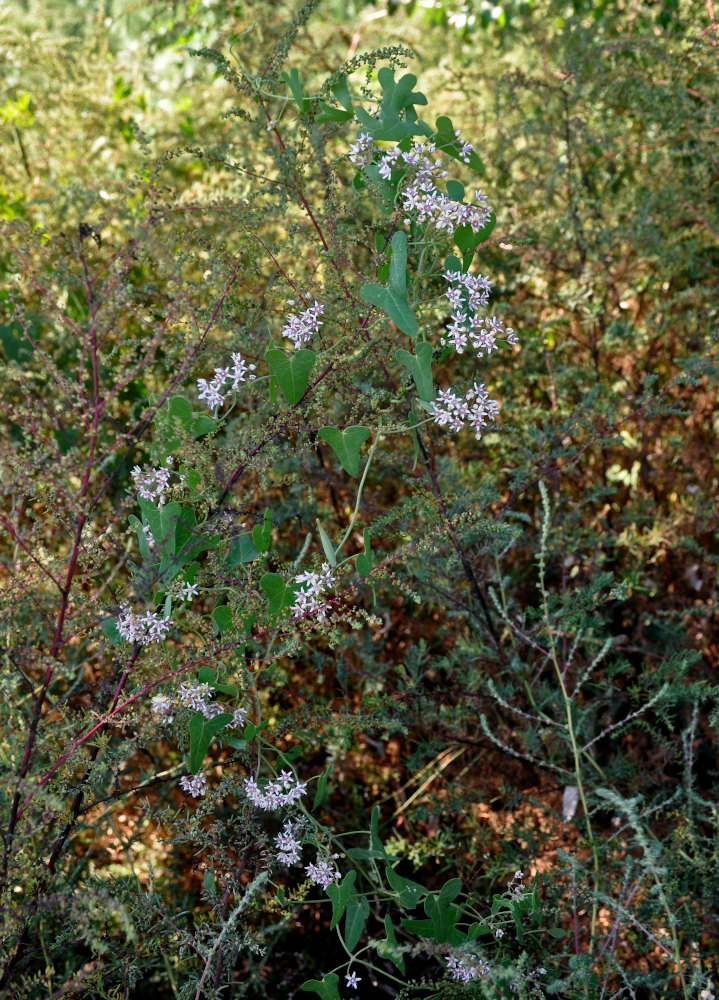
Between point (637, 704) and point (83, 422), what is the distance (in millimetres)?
1207

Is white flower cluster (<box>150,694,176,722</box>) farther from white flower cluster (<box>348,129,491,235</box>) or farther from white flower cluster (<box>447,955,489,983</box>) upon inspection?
white flower cluster (<box>348,129,491,235</box>)

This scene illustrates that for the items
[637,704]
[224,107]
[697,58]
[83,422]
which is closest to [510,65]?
[697,58]

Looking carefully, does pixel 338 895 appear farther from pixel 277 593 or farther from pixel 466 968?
pixel 277 593

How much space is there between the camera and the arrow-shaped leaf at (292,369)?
1141mm

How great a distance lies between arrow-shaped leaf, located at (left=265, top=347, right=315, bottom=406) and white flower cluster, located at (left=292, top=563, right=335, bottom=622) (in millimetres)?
232

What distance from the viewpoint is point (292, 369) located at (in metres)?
1.15

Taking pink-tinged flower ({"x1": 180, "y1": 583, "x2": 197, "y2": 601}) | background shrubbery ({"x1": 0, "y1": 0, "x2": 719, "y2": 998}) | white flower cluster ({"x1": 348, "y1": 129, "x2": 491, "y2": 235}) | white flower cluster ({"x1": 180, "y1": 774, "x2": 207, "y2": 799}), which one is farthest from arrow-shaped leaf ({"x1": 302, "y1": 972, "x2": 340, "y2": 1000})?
white flower cluster ({"x1": 348, "y1": 129, "x2": 491, "y2": 235})

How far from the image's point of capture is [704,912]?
4.90ft

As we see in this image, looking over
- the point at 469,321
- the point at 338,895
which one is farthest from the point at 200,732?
the point at 469,321

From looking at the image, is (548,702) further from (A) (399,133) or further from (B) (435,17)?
(B) (435,17)

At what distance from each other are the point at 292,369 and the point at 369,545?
0.83 feet

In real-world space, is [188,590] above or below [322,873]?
above

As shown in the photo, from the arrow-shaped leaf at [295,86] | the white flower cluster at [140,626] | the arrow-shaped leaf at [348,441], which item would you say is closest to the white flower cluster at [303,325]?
the arrow-shaped leaf at [348,441]

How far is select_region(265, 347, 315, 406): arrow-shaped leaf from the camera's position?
1.14 m
